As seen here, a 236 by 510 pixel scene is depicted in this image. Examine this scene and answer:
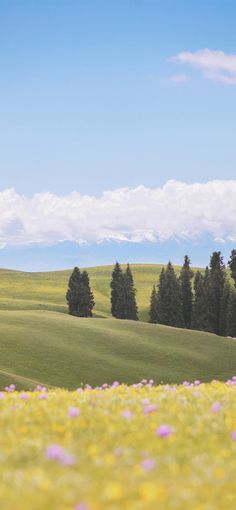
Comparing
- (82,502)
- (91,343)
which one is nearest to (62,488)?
(82,502)

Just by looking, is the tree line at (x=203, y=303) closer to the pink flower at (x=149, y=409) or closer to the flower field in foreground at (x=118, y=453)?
the flower field in foreground at (x=118, y=453)

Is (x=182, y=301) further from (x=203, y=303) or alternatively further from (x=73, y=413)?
(x=73, y=413)

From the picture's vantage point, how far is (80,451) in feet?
31.7

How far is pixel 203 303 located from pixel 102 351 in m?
68.7

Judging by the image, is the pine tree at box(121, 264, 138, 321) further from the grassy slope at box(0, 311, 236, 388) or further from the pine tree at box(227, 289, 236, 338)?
the grassy slope at box(0, 311, 236, 388)

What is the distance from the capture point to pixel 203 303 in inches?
5384

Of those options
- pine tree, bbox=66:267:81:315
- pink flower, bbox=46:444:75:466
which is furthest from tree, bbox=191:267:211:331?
pink flower, bbox=46:444:75:466

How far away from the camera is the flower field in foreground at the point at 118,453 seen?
7.17 meters

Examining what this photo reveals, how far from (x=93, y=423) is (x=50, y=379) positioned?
48.8 meters

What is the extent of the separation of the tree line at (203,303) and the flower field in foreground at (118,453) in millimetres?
119143

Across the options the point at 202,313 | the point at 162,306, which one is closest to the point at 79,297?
the point at 162,306

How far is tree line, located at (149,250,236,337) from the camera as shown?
134875mm

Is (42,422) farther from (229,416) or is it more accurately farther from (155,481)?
(155,481)

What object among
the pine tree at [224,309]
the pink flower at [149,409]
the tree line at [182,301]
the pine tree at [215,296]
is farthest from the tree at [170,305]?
the pink flower at [149,409]
